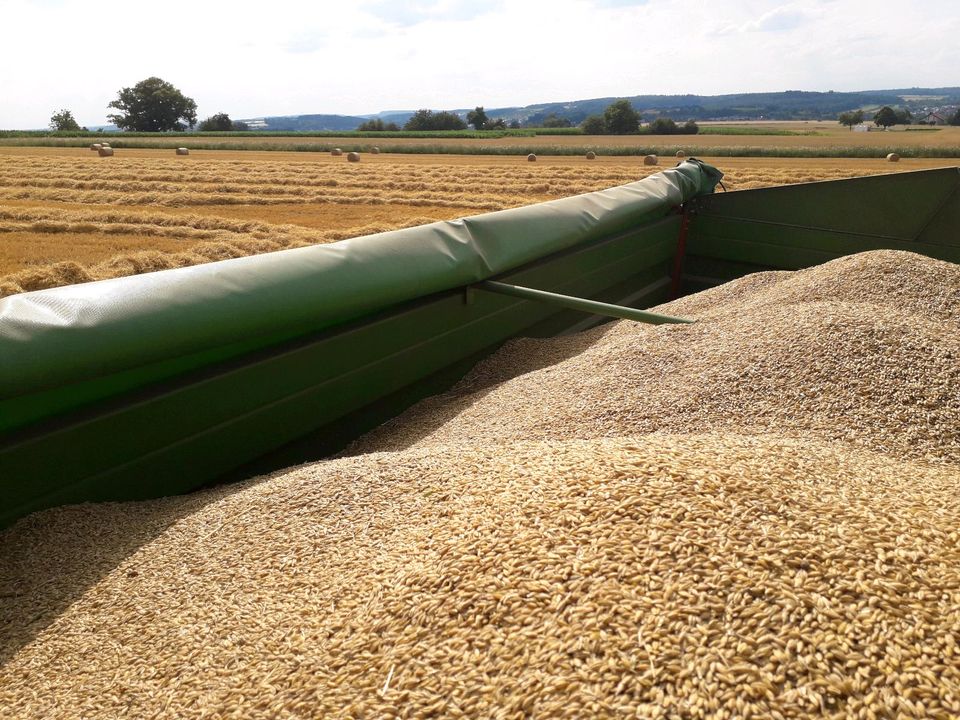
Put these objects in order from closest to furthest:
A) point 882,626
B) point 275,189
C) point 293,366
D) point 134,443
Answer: point 882,626
point 134,443
point 293,366
point 275,189

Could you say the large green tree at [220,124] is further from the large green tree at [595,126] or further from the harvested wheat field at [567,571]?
the harvested wheat field at [567,571]

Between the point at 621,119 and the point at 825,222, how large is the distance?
112ft

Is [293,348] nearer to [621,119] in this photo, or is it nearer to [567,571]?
[567,571]

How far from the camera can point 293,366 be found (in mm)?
2066

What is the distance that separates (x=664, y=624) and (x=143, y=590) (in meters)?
1.11

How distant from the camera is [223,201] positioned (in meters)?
9.74

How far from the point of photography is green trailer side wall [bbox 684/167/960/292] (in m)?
3.84

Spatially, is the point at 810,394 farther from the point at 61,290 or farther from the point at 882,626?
the point at 61,290

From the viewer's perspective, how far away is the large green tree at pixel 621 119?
35.1 meters

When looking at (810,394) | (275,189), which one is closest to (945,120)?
(275,189)

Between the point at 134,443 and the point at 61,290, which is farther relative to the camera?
the point at 134,443

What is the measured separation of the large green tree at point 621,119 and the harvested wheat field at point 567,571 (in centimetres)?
3580

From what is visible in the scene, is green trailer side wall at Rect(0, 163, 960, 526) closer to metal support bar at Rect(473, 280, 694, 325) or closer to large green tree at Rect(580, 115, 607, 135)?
metal support bar at Rect(473, 280, 694, 325)

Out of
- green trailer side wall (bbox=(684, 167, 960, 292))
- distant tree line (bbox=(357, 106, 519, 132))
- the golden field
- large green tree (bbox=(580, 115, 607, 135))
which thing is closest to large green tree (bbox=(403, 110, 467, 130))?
distant tree line (bbox=(357, 106, 519, 132))
